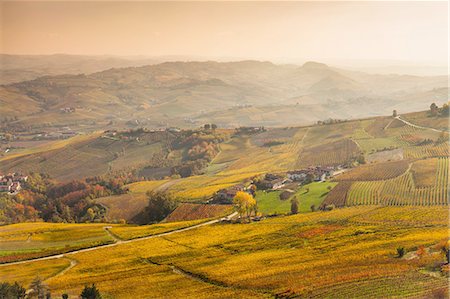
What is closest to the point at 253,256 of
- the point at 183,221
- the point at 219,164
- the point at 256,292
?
the point at 256,292

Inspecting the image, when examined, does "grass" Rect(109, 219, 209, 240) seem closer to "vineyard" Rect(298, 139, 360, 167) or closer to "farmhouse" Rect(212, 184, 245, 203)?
"farmhouse" Rect(212, 184, 245, 203)

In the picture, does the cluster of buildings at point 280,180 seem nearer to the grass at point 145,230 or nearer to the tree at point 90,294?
the grass at point 145,230

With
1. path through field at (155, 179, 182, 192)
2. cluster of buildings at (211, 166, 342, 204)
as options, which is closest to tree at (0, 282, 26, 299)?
cluster of buildings at (211, 166, 342, 204)


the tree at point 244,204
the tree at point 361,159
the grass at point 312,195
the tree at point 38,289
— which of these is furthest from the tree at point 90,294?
the tree at point 361,159

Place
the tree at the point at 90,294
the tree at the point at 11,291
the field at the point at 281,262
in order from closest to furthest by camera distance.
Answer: the field at the point at 281,262
the tree at the point at 90,294
the tree at the point at 11,291

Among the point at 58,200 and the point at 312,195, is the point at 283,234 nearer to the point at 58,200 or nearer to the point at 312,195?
the point at 312,195

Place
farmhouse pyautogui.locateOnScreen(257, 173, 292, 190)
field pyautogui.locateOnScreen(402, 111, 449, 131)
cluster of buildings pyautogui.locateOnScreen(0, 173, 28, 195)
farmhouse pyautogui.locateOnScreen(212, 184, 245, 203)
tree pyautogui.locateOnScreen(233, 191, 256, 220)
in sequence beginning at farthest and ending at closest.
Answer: cluster of buildings pyautogui.locateOnScreen(0, 173, 28, 195) < field pyautogui.locateOnScreen(402, 111, 449, 131) < farmhouse pyautogui.locateOnScreen(257, 173, 292, 190) < farmhouse pyautogui.locateOnScreen(212, 184, 245, 203) < tree pyautogui.locateOnScreen(233, 191, 256, 220)
